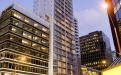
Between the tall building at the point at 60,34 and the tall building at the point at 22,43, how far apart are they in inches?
280

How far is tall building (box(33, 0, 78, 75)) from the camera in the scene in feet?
283

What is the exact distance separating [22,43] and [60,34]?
33586 millimetres

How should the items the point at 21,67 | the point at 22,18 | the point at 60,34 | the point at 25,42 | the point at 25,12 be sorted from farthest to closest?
the point at 60,34 < the point at 25,12 < the point at 22,18 < the point at 25,42 < the point at 21,67

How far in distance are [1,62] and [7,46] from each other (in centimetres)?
665

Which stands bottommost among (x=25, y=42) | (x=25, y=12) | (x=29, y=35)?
(x=25, y=42)

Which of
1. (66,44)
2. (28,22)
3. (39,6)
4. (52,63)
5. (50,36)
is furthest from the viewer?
(39,6)

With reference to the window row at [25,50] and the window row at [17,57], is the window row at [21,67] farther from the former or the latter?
the window row at [25,50]

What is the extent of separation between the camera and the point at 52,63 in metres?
80.5

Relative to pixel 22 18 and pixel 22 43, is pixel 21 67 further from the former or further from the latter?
pixel 22 18

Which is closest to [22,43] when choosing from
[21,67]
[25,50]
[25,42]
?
[25,42]

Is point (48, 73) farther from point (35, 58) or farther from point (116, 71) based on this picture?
point (116, 71)

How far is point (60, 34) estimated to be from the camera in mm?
96812

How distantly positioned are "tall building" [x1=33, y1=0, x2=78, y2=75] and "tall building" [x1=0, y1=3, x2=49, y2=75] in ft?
23.3

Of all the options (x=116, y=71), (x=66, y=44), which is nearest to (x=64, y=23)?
(x=66, y=44)
